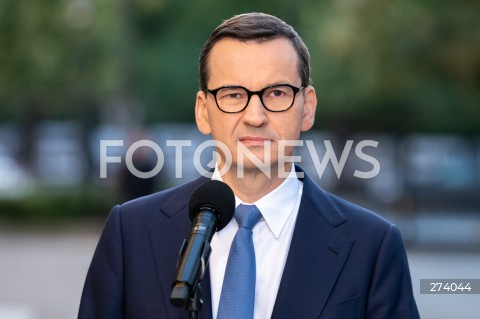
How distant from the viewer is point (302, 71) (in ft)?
10.2

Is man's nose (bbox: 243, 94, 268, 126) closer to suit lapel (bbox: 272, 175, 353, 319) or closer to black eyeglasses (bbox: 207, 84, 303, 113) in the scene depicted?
black eyeglasses (bbox: 207, 84, 303, 113)

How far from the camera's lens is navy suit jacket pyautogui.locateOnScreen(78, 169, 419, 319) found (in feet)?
9.75

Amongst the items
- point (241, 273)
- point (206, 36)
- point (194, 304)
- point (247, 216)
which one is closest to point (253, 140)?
point (247, 216)

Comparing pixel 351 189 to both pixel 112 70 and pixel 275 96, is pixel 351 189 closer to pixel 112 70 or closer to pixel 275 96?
pixel 112 70

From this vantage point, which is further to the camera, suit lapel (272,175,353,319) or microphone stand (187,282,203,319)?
suit lapel (272,175,353,319)

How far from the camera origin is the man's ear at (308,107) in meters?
3.16

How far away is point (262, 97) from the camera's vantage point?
→ 9.87ft

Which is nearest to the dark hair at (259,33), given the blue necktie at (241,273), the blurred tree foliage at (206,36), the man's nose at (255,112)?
the man's nose at (255,112)

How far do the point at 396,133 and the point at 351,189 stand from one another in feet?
14.2

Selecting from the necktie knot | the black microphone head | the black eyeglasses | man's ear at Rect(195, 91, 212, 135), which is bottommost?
the necktie knot

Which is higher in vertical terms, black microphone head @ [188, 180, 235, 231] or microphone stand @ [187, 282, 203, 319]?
black microphone head @ [188, 180, 235, 231]

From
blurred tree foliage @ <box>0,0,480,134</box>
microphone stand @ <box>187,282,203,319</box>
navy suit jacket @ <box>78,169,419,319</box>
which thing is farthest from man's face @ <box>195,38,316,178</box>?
blurred tree foliage @ <box>0,0,480,134</box>

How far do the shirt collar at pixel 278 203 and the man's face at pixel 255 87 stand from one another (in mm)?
98

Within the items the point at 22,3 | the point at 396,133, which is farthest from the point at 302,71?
the point at 396,133
